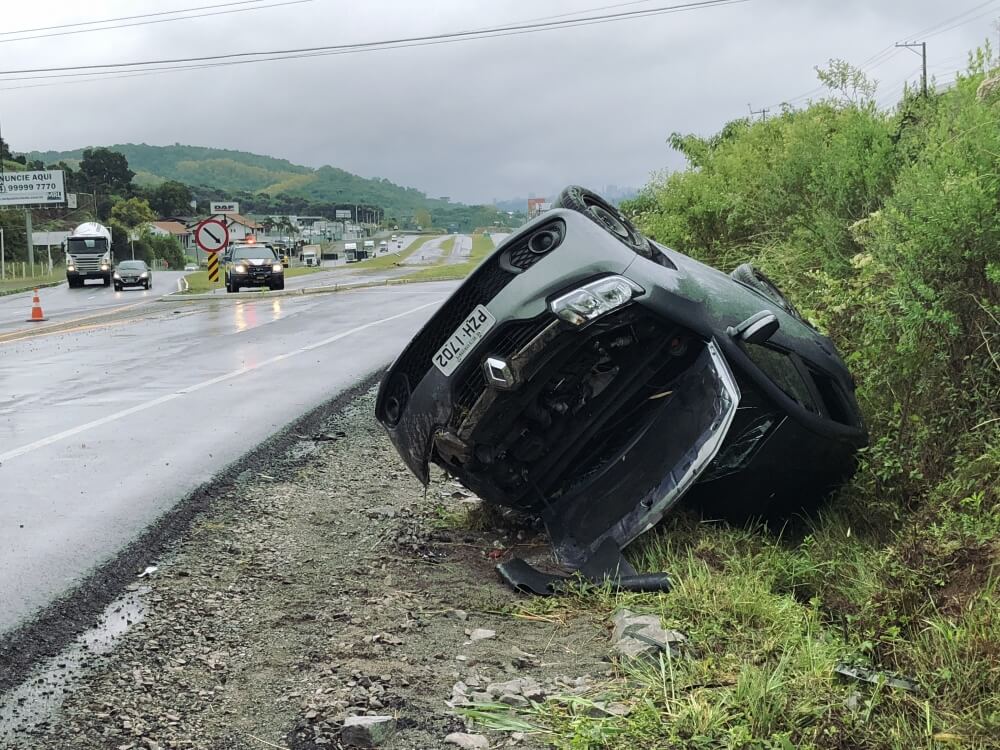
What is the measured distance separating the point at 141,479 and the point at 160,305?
20527mm

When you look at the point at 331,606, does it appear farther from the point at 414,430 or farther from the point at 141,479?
the point at 141,479

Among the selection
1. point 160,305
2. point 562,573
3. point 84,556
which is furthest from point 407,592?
point 160,305

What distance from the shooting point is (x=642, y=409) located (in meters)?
4.71

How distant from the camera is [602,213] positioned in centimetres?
493

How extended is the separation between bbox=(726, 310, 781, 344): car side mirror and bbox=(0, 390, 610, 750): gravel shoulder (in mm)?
1387

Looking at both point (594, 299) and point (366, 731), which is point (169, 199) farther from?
point (366, 731)

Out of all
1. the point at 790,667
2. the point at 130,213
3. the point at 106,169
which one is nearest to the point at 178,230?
the point at 106,169

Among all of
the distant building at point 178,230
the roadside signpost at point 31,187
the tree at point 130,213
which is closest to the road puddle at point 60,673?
the roadside signpost at point 31,187

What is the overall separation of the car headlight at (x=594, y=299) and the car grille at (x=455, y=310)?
0.36m

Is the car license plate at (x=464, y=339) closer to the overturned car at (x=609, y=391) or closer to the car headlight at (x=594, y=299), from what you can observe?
the overturned car at (x=609, y=391)

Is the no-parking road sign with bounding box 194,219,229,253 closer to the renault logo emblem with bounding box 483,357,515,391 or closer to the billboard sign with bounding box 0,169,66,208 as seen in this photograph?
the renault logo emblem with bounding box 483,357,515,391

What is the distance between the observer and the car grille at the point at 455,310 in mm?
4469

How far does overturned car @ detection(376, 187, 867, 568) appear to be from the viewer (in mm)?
4246

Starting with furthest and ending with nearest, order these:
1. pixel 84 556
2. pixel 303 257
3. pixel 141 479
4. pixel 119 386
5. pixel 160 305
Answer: pixel 303 257
pixel 160 305
pixel 119 386
pixel 141 479
pixel 84 556
